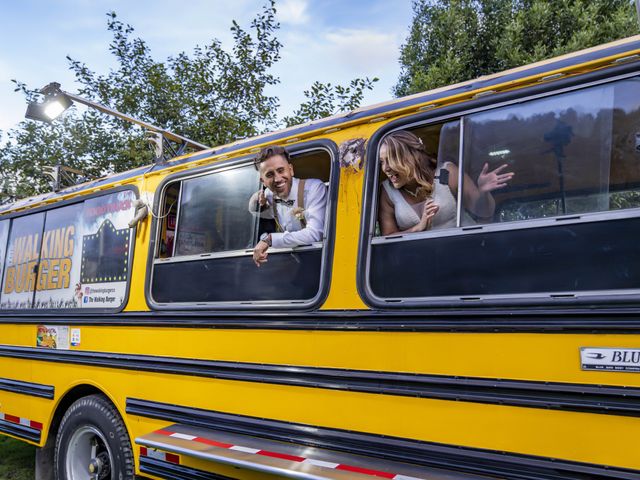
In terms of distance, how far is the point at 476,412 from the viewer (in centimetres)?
225

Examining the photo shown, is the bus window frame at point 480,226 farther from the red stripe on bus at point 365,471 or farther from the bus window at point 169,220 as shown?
the bus window at point 169,220

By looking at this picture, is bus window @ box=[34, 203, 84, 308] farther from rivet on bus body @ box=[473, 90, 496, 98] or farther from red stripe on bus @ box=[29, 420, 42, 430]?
rivet on bus body @ box=[473, 90, 496, 98]

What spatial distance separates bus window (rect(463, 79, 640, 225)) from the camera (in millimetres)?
2123

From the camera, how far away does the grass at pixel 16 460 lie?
5.30 m

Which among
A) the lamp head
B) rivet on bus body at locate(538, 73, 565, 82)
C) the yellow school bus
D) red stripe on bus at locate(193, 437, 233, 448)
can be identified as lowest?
red stripe on bus at locate(193, 437, 233, 448)

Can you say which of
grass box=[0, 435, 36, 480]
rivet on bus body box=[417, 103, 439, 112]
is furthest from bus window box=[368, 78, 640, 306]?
grass box=[0, 435, 36, 480]

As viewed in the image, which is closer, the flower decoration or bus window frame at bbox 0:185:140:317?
the flower decoration

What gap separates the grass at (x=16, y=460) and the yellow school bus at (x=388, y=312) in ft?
5.12

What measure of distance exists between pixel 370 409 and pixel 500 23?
1118 cm

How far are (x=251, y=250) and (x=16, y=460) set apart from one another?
4.54 metres

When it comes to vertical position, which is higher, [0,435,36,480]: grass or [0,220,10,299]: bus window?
[0,220,10,299]: bus window

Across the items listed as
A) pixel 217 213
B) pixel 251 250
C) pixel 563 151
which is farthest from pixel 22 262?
pixel 563 151

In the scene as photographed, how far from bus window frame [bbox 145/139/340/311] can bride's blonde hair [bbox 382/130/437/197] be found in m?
0.35

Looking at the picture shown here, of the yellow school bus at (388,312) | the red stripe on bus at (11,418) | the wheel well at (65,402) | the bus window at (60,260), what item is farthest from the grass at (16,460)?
the bus window at (60,260)
